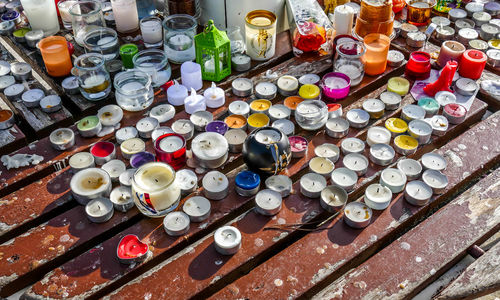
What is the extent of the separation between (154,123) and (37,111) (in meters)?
0.42

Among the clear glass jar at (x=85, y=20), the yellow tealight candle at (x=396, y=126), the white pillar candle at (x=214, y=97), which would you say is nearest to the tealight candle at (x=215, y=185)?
the white pillar candle at (x=214, y=97)

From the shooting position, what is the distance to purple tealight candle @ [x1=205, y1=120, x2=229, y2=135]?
148cm

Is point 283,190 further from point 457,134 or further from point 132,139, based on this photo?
point 457,134

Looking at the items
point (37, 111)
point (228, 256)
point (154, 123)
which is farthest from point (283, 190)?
point (37, 111)

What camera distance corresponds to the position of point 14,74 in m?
1.72

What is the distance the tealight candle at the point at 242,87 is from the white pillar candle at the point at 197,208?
480mm

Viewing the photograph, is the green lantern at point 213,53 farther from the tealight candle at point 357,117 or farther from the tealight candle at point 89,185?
the tealight candle at point 89,185

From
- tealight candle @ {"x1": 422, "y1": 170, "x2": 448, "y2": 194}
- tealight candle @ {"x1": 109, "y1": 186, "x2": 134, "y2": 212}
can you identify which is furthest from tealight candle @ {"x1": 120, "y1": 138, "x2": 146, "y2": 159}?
tealight candle @ {"x1": 422, "y1": 170, "x2": 448, "y2": 194}

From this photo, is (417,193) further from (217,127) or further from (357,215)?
(217,127)

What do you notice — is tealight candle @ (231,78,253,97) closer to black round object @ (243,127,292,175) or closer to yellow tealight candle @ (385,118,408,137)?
black round object @ (243,127,292,175)

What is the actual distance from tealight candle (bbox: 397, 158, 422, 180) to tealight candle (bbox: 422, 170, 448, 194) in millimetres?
20

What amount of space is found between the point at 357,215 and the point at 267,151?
0.93 ft

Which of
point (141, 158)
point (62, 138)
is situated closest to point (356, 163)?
point (141, 158)

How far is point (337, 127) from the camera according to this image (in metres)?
1.50
